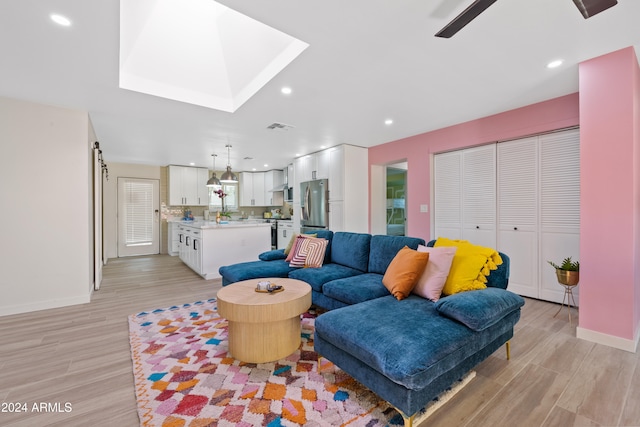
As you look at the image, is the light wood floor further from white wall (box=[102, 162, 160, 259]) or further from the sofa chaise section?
white wall (box=[102, 162, 160, 259])

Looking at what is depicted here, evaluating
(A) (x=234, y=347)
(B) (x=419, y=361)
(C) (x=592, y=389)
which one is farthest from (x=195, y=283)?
(C) (x=592, y=389)

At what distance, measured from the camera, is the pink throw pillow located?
2084 mm

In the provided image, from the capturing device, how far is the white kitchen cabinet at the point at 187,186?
7566 mm

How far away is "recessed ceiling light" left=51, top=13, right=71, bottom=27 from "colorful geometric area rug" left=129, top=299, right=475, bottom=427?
2.54 m

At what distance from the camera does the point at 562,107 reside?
3.21 meters

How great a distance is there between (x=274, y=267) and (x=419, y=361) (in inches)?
89.0

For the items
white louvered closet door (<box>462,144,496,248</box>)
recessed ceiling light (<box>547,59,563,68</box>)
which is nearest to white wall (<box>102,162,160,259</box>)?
white louvered closet door (<box>462,144,496,248</box>)

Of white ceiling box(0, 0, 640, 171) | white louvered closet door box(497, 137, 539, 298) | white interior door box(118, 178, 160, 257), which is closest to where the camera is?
white ceiling box(0, 0, 640, 171)

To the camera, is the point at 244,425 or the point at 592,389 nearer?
the point at 244,425

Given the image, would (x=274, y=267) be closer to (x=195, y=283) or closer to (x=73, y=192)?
(x=195, y=283)

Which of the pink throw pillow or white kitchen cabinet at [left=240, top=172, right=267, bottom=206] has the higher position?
white kitchen cabinet at [left=240, top=172, right=267, bottom=206]

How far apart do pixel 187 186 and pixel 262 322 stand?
6876mm

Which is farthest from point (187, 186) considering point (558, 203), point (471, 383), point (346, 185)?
point (558, 203)

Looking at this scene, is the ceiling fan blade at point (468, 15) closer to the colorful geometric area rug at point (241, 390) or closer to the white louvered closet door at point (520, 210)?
the colorful geometric area rug at point (241, 390)
